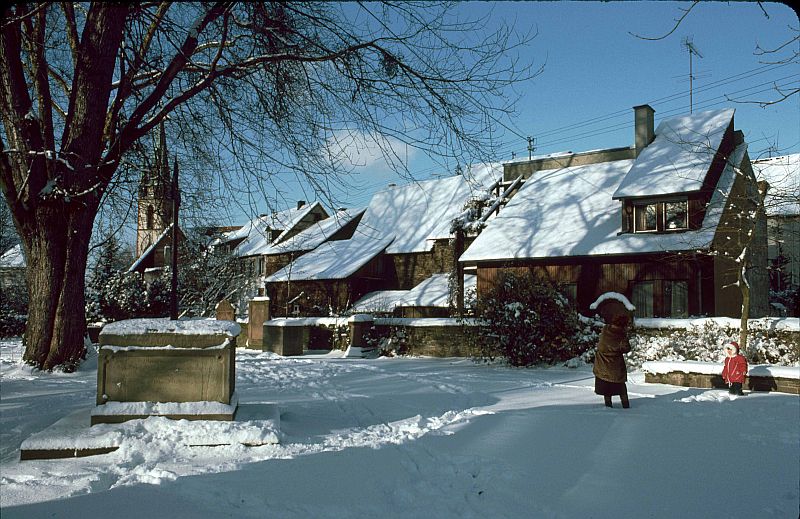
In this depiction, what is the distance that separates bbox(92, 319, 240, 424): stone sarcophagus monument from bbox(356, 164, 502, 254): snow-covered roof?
2717 centimetres

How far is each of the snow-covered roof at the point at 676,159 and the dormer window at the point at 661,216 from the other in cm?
73

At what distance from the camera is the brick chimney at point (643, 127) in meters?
27.8

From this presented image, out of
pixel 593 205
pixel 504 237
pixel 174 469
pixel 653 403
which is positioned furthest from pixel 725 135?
pixel 174 469

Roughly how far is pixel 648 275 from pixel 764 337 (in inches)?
339

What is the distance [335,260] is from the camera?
3794cm

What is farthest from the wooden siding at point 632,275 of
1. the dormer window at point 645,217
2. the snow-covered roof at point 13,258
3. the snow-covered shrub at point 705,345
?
Result: the snow-covered roof at point 13,258

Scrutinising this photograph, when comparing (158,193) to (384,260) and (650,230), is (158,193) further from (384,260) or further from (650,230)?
(384,260)

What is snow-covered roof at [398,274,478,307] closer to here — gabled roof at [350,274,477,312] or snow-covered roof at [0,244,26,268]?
gabled roof at [350,274,477,312]

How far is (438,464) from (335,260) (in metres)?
32.4

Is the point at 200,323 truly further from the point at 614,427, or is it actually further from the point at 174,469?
the point at 614,427

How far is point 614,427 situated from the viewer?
790cm

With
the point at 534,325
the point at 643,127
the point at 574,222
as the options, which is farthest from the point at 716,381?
the point at 643,127

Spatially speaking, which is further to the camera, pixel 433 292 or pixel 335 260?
pixel 335 260

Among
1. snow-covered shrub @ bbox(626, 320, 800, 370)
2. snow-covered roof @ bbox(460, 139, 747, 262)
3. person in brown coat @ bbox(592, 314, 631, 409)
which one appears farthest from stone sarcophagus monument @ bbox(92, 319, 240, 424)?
snow-covered roof @ bbox(460, 139, 747, 262)
